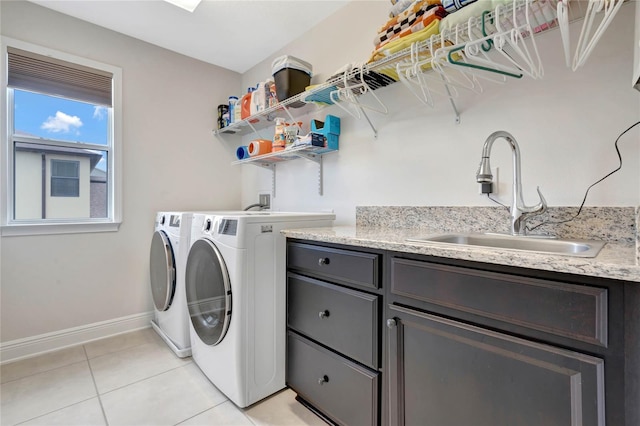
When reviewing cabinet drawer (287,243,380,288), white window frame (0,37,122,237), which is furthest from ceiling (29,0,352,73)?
cabinet drawer (287,243,380,288)

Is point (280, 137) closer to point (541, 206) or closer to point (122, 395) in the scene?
point (541, 206)

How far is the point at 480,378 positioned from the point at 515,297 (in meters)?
0.26

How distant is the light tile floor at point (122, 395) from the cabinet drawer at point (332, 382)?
174 mm

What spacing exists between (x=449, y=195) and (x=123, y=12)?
2479 millimetres

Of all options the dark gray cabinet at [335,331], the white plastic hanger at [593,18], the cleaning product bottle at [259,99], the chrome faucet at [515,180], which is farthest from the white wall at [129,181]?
the white plastic hanger at [593,18]

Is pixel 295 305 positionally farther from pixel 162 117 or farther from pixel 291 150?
pixel 162 117

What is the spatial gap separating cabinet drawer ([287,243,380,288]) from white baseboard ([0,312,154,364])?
1.76 meters

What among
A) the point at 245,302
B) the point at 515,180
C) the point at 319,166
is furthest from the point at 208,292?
the point at 515,180

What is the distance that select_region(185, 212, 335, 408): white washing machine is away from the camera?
142 centimetres

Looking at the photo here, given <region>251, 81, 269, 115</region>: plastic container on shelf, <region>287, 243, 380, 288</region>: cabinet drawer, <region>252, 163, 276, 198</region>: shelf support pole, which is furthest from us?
<region>252, 163, 276, 198</region>: shelf support pole

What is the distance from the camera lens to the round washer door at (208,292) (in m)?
1.48

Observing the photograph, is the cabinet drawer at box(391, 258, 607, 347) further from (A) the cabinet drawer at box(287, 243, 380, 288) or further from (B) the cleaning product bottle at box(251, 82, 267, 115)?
(B) the cleaning product bottle at box(251, 82, 267, 115)

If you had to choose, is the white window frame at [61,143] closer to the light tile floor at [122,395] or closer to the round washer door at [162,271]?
the round washer door at [162,271]

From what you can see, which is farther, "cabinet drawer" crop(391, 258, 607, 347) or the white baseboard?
the white baseboard
